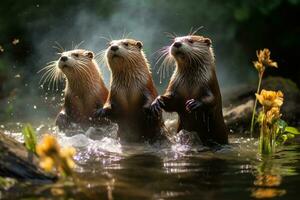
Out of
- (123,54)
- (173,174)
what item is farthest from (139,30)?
(173,174)

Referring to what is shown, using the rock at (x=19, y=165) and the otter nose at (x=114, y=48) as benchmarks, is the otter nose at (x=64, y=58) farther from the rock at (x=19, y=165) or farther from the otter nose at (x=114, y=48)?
the rock at (x=19, y=165)

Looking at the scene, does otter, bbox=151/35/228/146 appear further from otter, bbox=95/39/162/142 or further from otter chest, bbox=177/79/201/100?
otter, bbox=95/39/162/142

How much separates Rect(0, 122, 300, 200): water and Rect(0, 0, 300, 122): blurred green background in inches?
185

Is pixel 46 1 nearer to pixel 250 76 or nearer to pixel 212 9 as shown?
pixel 212 9

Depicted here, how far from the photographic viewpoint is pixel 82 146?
5039 millimetres

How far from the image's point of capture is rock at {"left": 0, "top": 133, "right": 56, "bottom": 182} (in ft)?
10.1

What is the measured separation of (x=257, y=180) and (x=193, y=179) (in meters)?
0.33

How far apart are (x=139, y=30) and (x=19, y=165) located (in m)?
7.41

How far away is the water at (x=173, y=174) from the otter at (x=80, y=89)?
1148 millimetres

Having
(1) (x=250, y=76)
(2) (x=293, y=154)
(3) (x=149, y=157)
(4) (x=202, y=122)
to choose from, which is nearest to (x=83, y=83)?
(4) (x=202, y=122)

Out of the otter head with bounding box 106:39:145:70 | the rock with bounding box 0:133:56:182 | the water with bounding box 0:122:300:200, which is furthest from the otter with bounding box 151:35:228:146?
the rock with bounding box 0:133:56:182

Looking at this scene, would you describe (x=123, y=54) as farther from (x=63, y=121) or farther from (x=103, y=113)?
(x=63, y=121)

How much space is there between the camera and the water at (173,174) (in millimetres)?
2906

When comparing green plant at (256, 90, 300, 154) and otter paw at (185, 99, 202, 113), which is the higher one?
otter paw at (185, 99, 202, 113)
